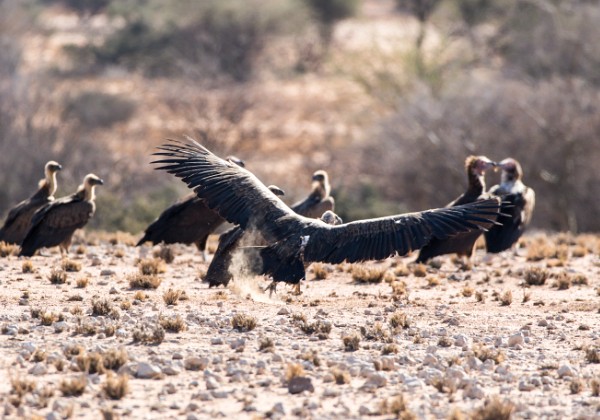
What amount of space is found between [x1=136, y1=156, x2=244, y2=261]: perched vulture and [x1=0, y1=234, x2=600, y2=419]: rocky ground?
0.41m

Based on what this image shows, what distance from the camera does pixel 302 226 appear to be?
10.8 m

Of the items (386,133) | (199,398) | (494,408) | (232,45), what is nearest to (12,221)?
(199,398)

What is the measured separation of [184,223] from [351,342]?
506 centimetres

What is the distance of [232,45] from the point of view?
49.8 meters

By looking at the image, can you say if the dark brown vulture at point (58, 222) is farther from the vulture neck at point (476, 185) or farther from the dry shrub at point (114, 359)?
the dry shrub at point (114, 359)

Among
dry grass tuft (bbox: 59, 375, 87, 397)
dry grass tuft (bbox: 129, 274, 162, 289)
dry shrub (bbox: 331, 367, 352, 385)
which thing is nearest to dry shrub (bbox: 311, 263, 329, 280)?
dry grass tuft (bbox: 129, 274, 162, 289)

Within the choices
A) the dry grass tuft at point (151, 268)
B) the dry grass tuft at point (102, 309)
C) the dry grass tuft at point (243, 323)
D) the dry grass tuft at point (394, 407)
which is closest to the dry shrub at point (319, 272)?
the dry grass tuft at point (151, 268)

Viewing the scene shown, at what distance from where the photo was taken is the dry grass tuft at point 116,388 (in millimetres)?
7891

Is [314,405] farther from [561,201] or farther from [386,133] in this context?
[386,133]

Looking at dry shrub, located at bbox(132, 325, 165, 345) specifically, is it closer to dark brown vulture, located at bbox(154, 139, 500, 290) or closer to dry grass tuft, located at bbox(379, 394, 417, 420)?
dark brown vulture, located at bbox(154, 139, 500, 290)

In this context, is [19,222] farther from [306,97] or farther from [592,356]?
[306,97]

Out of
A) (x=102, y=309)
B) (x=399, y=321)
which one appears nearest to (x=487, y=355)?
(x=399, y=321)

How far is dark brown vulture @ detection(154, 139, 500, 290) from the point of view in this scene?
34.0ft

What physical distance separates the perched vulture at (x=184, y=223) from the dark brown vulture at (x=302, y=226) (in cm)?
250
